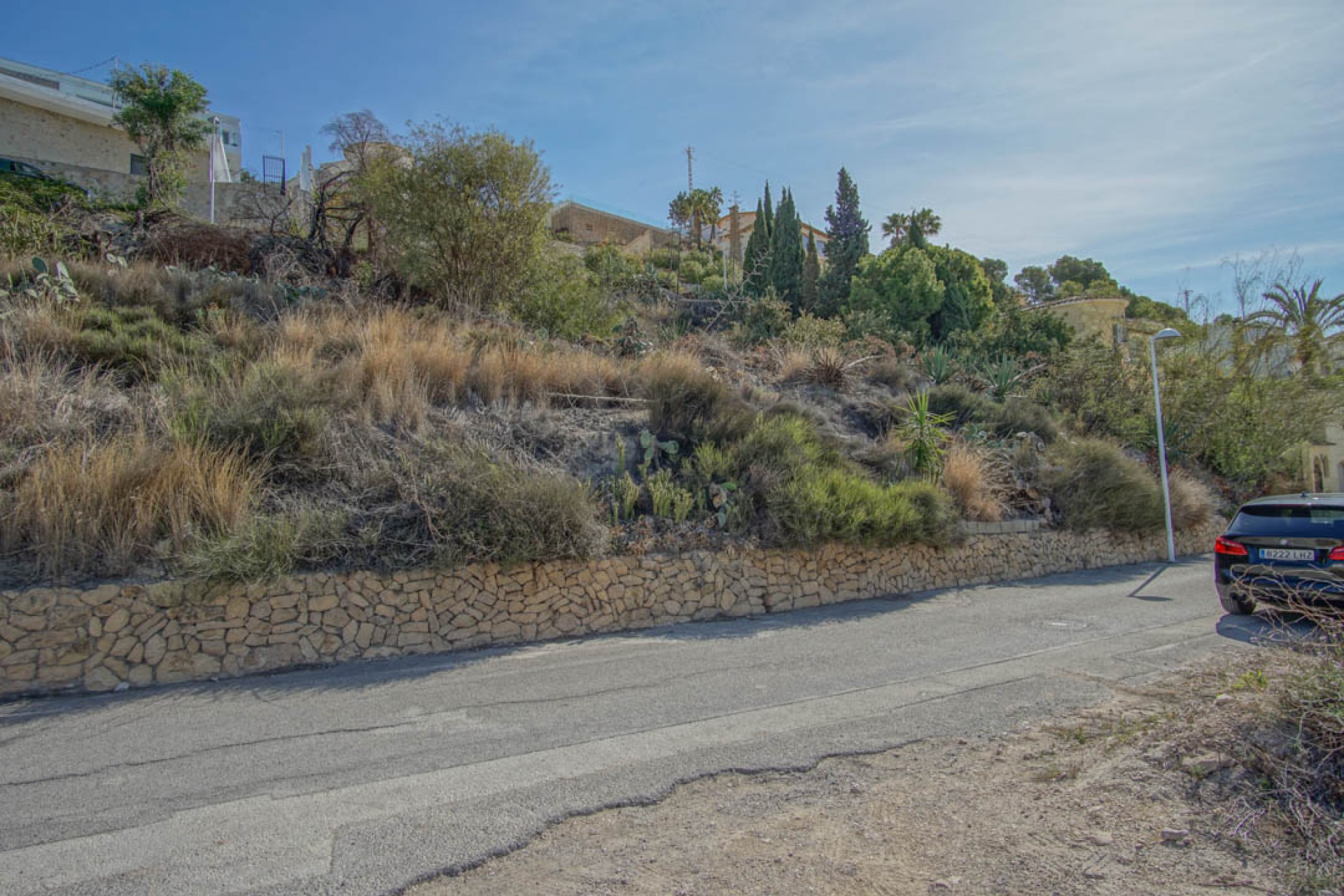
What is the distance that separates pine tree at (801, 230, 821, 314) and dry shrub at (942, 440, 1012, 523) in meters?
20.1

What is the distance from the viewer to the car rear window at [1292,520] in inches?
333

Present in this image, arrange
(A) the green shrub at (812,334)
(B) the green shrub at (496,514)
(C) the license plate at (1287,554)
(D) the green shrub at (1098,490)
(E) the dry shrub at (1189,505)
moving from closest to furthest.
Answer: (B) the green shrub at (496,514), (C) the license plate at (1287,554), (D) the green shrub at (1098,490), (E) the dry shrub at (1189,505), (A) the green shrub at (812,334)

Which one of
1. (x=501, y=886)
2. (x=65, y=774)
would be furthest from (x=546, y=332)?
(x=501, y=886)

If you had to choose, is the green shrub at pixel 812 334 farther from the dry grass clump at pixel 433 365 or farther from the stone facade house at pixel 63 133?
the stone facade house at pixel 63 133

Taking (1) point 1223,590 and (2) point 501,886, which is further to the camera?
(1) point 1223,590

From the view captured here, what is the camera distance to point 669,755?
4.94 m

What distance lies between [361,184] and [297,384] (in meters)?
8.45

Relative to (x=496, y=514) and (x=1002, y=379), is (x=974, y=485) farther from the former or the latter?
(x=496, y=514)

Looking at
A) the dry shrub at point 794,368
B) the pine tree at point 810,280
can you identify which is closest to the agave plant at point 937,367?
the dry shrub at point 794,368

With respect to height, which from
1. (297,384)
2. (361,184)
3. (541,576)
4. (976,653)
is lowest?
(976,653)

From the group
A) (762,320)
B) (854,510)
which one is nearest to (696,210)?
(762,320)

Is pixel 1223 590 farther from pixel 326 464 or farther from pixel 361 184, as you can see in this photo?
pixel 361 184

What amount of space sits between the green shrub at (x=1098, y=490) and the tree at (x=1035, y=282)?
5442 centimetres

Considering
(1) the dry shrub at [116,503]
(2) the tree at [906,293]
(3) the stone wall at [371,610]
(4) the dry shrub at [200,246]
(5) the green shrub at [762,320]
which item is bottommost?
(3) the stone wall at [371,610]
